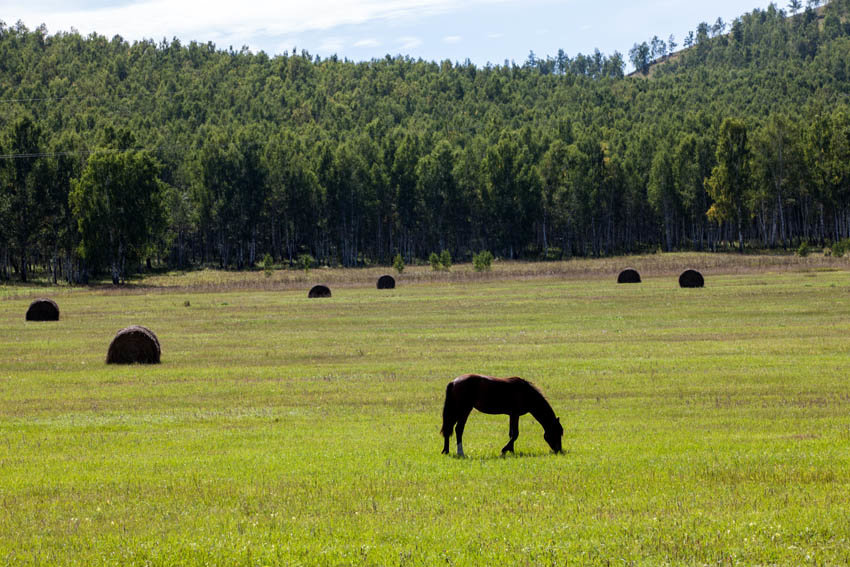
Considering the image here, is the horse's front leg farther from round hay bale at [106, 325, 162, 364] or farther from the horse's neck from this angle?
round hay bale at [106, 325, 162, 364]

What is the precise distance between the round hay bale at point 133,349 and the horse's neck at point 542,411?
21.3m

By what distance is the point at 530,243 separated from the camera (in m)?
168

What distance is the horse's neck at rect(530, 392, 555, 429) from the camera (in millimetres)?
16469

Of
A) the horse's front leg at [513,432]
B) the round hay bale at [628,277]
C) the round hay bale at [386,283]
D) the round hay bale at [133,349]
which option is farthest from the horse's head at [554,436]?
the round hay bale at [386,283]

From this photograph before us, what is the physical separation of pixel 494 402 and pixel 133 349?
847 inches

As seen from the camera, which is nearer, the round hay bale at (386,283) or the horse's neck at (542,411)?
the horse's neck at (542,411)

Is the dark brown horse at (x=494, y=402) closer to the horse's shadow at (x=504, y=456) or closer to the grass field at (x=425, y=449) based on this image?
the horse's shadow at (x=504, y=456)

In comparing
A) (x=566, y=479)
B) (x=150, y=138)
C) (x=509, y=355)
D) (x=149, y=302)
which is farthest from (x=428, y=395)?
(x=150, y=138)

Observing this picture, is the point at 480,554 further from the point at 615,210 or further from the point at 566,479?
the point at 615,210

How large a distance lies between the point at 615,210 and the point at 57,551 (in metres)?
157

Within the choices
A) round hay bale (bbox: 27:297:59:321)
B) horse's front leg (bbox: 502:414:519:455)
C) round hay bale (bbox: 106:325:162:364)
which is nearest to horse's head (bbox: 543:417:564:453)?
horse's front leg (bbox: 502:414:519:455)

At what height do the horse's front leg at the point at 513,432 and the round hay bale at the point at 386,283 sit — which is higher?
the round hay bale at the point at 386,283

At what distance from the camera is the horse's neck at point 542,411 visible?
1647 centimetres

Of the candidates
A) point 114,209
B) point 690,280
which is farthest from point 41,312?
point 114,209
